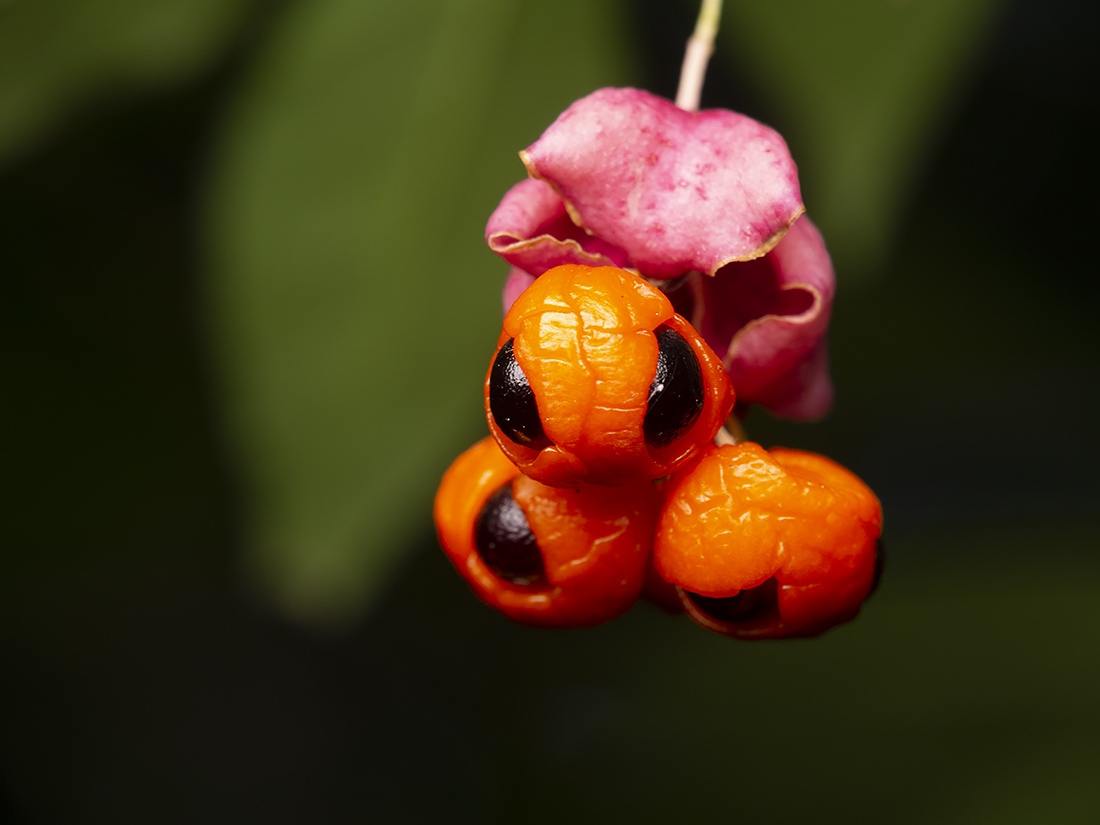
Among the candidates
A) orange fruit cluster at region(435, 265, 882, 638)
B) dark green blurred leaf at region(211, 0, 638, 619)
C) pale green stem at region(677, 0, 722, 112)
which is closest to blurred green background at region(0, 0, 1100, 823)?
dark green blurred leaf at region(211, 0, 638, 619)

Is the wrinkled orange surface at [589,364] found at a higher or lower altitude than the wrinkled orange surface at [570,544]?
higher

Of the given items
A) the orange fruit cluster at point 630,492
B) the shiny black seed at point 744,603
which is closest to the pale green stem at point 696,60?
the orange fruit cluster at point 630,492

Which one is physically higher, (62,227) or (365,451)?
(365,451)

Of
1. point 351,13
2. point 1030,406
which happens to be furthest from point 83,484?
point 1030,406

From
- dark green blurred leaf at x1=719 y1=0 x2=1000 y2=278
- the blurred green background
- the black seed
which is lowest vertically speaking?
the blurred green background

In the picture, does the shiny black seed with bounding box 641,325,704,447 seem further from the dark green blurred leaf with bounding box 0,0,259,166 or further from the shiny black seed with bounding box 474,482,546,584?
the dark green blurred leaf with bounding box 0,0,259,166

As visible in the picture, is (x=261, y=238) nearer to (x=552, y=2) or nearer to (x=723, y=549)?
(x=552, y=2)

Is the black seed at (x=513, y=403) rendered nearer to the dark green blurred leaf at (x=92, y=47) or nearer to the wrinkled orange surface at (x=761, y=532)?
the wrinkled orange surface at (x=761, y=532)
